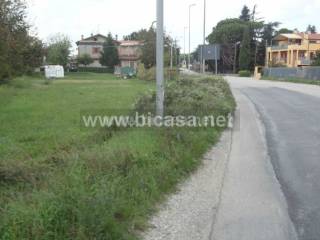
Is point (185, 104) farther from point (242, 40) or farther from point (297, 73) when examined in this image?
point (242, 40)

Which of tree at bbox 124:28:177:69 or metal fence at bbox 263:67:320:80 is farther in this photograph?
tree at bbox 124:28:177:69

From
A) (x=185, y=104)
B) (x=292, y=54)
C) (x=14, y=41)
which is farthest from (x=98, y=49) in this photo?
(x=185, y=104)

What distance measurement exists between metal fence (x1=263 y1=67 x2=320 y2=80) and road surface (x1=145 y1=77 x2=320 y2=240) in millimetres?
47479

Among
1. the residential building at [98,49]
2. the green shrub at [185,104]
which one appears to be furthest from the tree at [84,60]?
the green shrub at [185,104]

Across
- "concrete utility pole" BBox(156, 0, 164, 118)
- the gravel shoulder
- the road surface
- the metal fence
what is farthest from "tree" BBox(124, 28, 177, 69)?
the gravel shoulder

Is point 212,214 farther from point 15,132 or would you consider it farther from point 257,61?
point 257,61

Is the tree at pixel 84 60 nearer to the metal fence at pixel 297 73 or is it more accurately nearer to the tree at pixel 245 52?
the tree at pixel 245 52

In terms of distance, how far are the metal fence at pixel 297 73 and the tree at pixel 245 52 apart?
60.3 ft

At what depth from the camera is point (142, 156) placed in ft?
25.4

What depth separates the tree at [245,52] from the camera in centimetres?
10056

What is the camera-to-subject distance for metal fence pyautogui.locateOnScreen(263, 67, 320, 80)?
57900 millimetres

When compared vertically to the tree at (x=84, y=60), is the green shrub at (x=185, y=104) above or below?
above

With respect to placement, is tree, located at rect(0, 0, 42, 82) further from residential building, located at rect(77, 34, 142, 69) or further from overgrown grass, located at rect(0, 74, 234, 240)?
residential building, located at rect(77, 34, 142, 69)

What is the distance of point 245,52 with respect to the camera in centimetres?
10075
